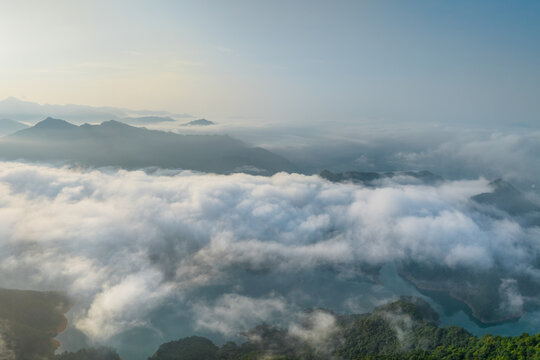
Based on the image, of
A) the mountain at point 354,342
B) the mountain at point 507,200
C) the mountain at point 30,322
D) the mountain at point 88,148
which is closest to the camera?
the mountain at point 354,342

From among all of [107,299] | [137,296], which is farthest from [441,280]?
[107,299]

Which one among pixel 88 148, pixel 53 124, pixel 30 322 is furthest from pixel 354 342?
pixel 53 124

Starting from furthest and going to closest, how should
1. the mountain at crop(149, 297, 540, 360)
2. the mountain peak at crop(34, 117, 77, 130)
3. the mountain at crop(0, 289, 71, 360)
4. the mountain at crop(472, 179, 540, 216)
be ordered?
the mountain peak at crop(34, 117, 77, 130), the mountain at crop(472, 179, 540, 216), the mountain at crop(0, 289, 71, 360), the mountain at crop(149, 297, 540, 360)

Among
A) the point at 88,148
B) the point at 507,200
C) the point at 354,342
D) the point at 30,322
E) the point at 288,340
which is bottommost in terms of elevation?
the point at 288,340

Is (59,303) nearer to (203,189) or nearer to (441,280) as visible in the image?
(203,189)

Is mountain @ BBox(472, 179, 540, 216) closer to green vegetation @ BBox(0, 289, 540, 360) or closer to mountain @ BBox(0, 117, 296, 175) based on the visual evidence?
green vegetation @ BBox(0, 289, 540, 360)

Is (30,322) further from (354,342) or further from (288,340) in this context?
(354,342)

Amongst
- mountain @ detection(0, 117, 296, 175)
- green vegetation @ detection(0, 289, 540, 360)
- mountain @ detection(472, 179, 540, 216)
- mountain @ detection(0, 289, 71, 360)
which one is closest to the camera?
green vegetation @ detection(0, 289, 540, 360)

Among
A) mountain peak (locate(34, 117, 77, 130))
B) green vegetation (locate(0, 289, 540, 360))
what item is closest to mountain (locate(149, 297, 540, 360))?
green vegetation (locate(0, 289, 540, 360))

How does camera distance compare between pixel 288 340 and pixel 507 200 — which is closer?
pixel 288 340

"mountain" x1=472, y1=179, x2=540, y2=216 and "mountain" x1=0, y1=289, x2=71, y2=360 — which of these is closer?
"mountain" x1=0, y1=289, x2=71, y2=360

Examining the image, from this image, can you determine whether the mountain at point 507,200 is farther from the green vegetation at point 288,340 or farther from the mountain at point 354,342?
the green vegetation at point 288,340

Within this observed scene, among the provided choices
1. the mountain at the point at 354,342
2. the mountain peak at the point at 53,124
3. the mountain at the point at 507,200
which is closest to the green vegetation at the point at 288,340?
the mountain at the point at 354,342
